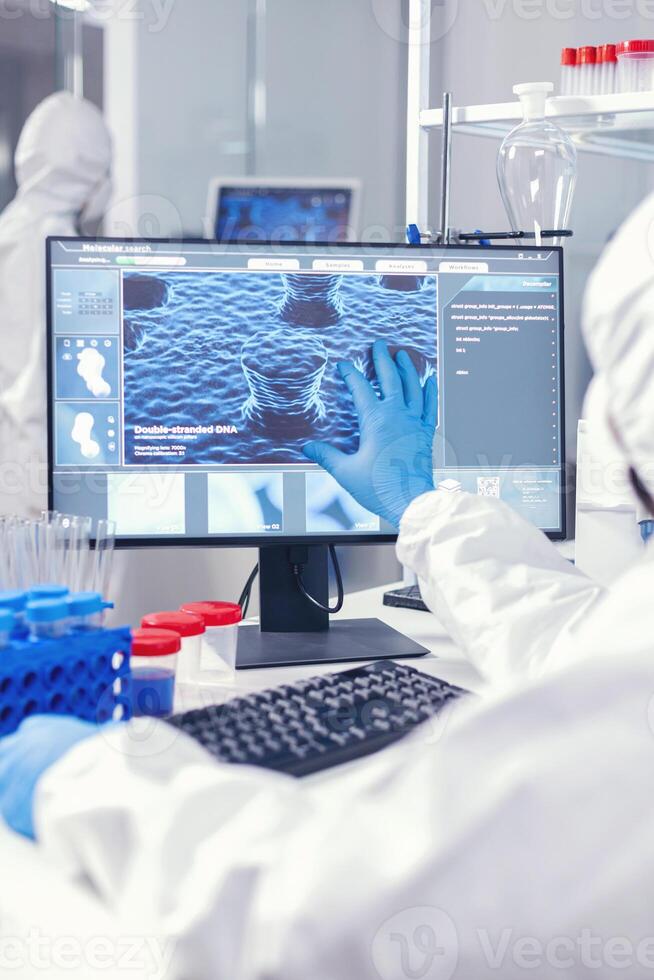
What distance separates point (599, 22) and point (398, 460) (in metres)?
2.22

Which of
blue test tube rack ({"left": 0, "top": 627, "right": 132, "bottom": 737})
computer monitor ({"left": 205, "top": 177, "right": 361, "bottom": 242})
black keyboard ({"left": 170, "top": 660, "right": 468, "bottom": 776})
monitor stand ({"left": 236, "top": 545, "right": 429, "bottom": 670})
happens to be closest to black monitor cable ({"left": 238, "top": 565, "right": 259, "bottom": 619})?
monitor stand ({"left": 236, "top": 545, "right": 429, "bottom": 670})

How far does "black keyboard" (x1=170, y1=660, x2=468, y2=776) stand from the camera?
2.56 ft

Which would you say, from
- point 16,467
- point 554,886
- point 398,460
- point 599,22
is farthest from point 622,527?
point 599,22

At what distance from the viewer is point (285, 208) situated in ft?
9.60

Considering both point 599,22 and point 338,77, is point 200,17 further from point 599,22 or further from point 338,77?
point 599,22

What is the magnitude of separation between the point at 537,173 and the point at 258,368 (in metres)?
0.72

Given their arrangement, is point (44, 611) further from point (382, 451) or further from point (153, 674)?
point (382, 451)

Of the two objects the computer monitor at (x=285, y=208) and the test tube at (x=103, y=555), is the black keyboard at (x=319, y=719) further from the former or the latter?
the computer monitor at (x=285, y=208)

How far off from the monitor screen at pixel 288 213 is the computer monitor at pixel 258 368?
163 cm

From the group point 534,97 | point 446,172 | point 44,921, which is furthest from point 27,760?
point 534,97

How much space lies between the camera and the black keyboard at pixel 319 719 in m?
0.78

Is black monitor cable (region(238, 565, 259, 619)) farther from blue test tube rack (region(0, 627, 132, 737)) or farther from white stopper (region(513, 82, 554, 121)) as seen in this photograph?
white stopper (region(513, 82, 554, 121))

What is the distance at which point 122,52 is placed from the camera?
3303mm

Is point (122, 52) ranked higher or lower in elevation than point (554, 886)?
higher
